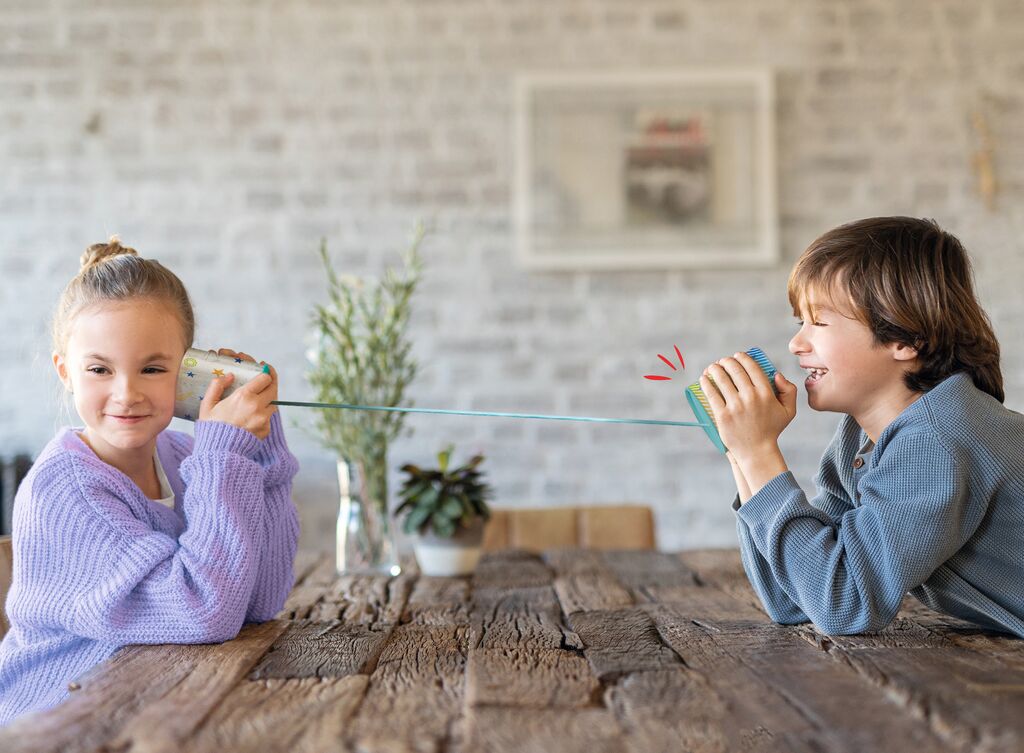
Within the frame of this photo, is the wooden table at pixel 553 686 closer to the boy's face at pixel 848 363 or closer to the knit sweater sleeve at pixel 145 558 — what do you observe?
the knit sweater sleeve at pixel 145 558

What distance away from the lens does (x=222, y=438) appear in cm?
137

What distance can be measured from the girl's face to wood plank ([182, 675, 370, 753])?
495 mm

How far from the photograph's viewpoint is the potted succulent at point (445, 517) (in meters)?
1.99

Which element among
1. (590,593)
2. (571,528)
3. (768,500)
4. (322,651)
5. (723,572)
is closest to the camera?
(322,651)

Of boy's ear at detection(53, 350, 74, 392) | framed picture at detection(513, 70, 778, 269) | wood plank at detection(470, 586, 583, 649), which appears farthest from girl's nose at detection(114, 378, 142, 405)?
framed picture at detection(513, 70, 778, 269)

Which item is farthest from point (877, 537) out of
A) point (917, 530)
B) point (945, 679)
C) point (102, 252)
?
point (102, 252)

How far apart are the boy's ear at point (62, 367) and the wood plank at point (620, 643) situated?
2.52 feet

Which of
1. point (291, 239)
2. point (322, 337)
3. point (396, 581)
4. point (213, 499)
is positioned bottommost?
point (396, 581)

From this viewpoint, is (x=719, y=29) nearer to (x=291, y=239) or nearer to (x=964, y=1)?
(x=964, y=1)

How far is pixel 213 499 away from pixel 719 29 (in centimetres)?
318

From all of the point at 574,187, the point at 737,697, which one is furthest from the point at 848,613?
the point at 574,187

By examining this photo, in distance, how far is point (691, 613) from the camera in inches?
57.1

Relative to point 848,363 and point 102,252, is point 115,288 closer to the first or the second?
point 102,252

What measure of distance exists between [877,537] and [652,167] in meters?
2.81
